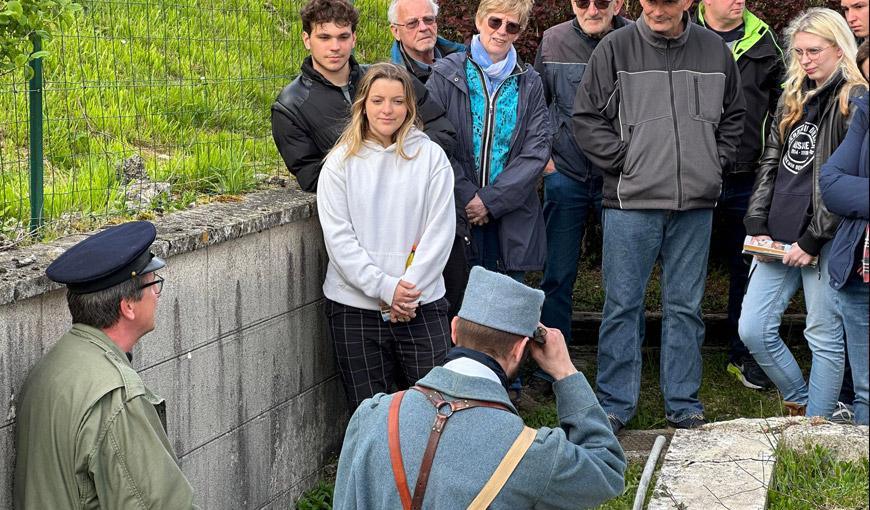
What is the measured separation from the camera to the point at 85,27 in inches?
227

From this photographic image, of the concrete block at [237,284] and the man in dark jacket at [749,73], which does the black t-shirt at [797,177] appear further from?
the concrete block at [237,284]

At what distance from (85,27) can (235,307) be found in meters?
1.51

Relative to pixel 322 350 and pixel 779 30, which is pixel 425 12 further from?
pixel 779 30

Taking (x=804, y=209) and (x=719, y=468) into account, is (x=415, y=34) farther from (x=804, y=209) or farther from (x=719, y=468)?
(x=719, y=468)

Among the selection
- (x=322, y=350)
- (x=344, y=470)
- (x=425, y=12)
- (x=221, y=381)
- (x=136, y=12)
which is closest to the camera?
(x=344, y=470)

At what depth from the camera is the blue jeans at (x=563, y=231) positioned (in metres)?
6.94

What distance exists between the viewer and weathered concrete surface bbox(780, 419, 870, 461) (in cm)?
543

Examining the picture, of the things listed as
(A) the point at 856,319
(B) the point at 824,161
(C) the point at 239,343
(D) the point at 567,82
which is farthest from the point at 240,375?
(B) the point at 824,161

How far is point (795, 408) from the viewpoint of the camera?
6.34m

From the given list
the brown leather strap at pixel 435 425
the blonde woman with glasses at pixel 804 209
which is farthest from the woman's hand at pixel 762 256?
the brown leather strap at pixel 435 425

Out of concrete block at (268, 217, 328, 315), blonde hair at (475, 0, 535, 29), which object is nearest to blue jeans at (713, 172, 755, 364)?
blonde hair at (475, 0, 535, 29)

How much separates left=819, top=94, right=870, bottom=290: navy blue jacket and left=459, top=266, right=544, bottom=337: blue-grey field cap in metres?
2.21

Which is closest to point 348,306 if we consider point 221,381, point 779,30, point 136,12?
point 221,381

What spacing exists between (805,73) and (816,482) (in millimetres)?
2001
